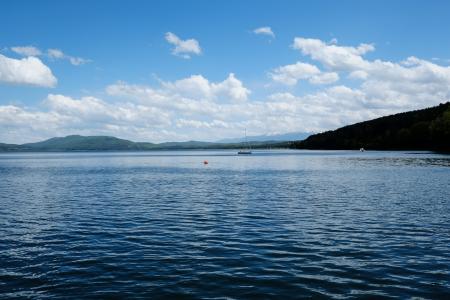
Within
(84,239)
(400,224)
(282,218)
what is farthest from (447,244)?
(84,239)

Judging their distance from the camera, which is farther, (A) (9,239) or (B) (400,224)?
(B) (400,224)

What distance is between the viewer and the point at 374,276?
76.1 ft

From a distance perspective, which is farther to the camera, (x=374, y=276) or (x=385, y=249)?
(x=385, y=249)

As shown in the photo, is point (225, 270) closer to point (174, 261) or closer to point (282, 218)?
point (174, 261)

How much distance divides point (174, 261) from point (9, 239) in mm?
15786

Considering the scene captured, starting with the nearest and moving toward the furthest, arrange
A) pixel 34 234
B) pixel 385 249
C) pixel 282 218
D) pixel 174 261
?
pixel 174 261 < pixel 385 249 < pixel 34 234 < pixel 282 218

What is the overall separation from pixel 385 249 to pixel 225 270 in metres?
11.8

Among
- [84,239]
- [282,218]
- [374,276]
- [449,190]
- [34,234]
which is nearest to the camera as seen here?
[374,276]

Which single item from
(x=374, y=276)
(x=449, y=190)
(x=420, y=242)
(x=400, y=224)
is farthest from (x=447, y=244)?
(x=449, y=190)

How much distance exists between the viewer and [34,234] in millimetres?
35906

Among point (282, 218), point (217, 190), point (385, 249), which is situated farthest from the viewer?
point (217, 190)

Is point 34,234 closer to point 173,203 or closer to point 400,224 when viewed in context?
point 173,203

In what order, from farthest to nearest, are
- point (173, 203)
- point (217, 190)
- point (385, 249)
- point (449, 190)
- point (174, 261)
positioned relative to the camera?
point (217, 190) < point (449, 190) < point (173, 203) < point (385, 249) < point (174, 261)

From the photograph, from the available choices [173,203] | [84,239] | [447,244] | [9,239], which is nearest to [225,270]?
[84,239]
